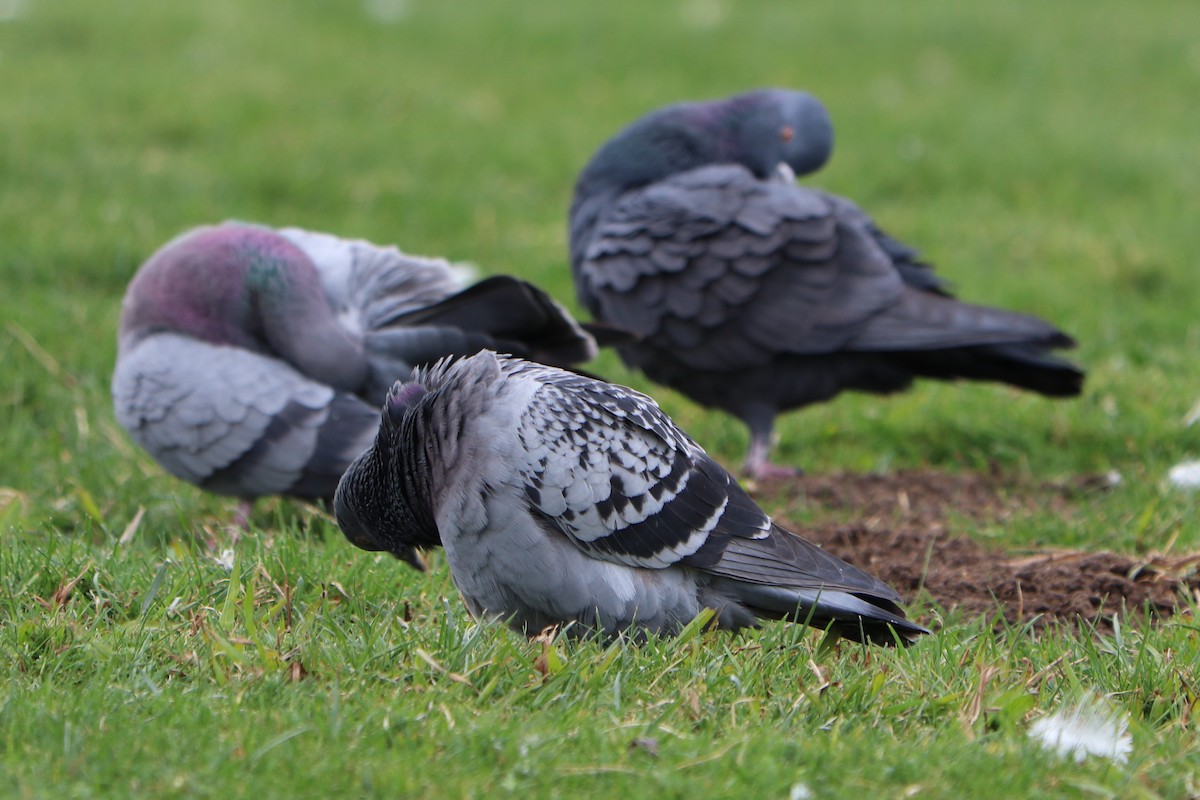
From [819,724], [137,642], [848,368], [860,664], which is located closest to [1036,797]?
[819,724]

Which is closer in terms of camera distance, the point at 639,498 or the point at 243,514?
the point at 639,498

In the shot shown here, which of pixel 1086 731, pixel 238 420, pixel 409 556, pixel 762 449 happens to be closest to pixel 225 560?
pixel 409 556

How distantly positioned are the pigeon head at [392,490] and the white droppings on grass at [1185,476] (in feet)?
9.82

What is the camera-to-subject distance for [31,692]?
2.91m

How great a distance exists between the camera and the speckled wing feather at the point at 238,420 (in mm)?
4762

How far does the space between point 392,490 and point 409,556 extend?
1.00 feet

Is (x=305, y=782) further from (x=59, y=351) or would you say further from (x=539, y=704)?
(x=59, y=351)

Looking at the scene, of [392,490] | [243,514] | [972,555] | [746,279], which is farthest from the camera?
[746,279]

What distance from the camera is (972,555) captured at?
4.56 metres

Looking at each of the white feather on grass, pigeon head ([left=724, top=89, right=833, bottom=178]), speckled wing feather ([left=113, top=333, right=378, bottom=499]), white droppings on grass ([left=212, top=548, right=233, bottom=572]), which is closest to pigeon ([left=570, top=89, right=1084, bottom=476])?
pigeon head ([left=724, top=89, right=833, bottom=178])

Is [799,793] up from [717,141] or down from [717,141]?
down

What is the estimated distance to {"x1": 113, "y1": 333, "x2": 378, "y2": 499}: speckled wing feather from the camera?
4.76m

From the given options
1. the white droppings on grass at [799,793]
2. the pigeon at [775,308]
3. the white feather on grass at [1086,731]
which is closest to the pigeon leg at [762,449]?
the pigeon at [775,308]

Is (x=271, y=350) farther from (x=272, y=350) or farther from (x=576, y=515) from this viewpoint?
(x=576, y=515)
